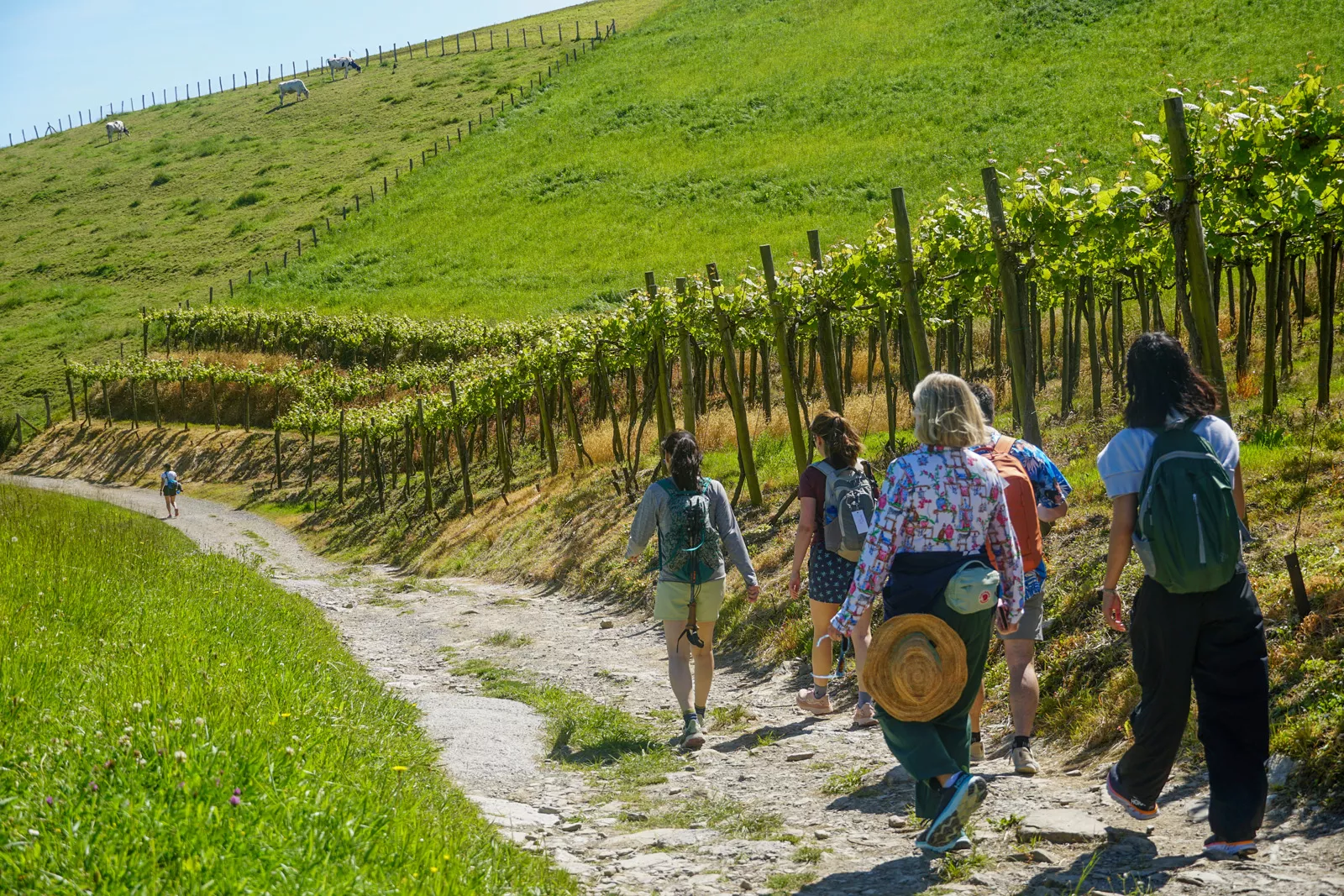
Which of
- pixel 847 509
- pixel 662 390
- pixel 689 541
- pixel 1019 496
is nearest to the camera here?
pixel 1019 496

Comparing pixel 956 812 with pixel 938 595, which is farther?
pixel 938 595

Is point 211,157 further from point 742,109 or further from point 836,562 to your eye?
point 836,562

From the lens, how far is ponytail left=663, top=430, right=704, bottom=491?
8.17 m

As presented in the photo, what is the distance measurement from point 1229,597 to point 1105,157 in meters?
43.9

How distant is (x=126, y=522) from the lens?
73.6 feet

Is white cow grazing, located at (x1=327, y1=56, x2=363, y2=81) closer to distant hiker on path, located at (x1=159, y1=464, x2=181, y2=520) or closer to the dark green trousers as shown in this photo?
distant hiker on path, located at (x1=159, y1=464, x2=181, y2=520)

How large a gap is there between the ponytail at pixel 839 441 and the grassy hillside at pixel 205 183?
187ft

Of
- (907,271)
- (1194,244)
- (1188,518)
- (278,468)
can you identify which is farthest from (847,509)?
(278,468)

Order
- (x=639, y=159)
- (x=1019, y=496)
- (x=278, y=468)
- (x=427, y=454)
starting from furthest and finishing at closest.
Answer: (x=639, y=159) → (x=278, y=468) → (x=427, y=454) → (x=1019, y=496)

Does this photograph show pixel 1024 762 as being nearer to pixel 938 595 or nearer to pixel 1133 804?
pixel 1133 804

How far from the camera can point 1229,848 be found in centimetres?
471

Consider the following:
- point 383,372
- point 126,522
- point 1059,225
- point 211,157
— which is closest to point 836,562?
point 1059,225

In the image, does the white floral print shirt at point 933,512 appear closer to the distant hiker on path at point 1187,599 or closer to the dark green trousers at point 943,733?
the dark green trousers at point 943,733

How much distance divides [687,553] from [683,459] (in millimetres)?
672
